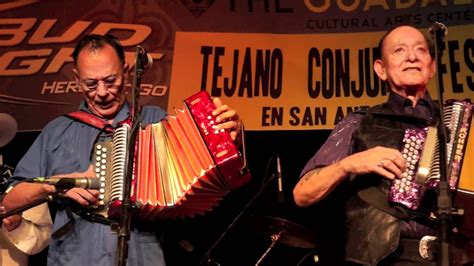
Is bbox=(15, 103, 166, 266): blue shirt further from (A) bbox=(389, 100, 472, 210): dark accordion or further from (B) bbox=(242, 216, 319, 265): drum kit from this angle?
(B) bbox=(242, 216, 319, 265): drum kit

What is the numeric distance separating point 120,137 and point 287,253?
242 centimetres

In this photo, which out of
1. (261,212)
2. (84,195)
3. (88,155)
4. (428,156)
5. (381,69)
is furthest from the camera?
(261,212)

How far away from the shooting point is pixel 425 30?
4477 millimetres

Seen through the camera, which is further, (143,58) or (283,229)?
(283,229)

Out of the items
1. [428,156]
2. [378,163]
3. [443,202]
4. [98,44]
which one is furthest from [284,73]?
[443,202]

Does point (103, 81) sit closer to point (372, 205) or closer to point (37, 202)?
point (37, 202)

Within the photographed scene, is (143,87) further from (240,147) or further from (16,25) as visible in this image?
(240,147)

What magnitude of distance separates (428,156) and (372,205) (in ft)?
1.20

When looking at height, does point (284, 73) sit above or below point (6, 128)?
above

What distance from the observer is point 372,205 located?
3039 mm

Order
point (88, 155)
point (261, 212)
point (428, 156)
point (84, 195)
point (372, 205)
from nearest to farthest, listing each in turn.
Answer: point (428, 156), point (84, 195), point (372, 205), point (88, 155), point (261, 212)

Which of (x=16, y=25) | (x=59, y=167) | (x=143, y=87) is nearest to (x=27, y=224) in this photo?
(x=59, y=167)

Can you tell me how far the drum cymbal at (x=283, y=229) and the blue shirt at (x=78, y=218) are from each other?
3.90ft

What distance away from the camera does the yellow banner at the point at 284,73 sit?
179 inches
